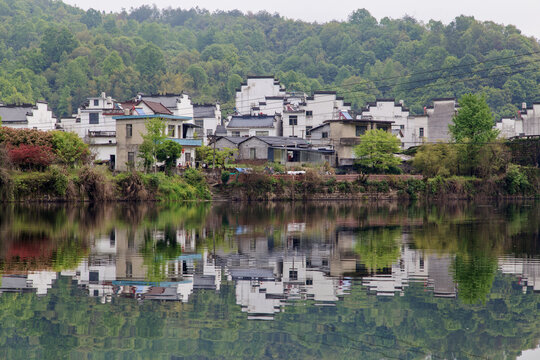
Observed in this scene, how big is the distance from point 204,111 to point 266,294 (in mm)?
67478

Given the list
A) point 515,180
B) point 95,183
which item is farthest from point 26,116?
point 515,180

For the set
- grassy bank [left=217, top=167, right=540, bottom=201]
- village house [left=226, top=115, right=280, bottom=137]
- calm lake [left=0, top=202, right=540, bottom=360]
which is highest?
village house [left=226, top=115, right=280, bottom=137]

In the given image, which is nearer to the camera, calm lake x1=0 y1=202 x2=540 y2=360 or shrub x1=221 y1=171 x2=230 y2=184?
calm lake x1=0 y1=202 x2=540 y2=360

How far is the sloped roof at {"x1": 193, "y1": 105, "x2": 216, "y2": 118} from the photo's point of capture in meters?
83.8

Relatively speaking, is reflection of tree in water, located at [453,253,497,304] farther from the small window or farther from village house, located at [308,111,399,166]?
village house, located at [308,111,399,166]

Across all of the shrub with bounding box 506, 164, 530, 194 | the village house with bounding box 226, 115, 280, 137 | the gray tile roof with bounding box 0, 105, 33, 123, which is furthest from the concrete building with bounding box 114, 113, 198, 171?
the shrub with bounding box 506, 164, 530, 194

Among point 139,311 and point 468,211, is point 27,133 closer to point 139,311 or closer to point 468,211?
point 468,211

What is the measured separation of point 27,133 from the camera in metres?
54.2

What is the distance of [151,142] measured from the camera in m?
59.4

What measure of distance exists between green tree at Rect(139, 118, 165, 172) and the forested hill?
2030 inches

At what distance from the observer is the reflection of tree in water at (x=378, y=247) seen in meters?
22.8

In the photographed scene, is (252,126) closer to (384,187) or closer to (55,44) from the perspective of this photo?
(384,187)

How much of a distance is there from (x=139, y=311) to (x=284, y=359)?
416 cm

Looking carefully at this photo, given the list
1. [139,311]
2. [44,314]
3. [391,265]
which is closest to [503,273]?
[391,265]
